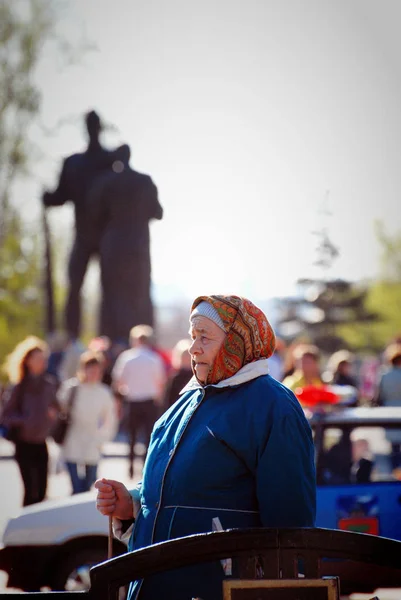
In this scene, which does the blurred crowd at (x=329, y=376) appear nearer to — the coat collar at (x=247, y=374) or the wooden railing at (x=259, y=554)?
the coat collar at (x=247, y=374)

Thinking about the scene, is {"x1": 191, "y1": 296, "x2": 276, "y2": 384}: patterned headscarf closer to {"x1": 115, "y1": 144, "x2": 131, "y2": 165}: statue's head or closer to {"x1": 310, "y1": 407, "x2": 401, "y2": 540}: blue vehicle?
{"x1": 115, "y1": 144, "x2": 131, "y2": 165}: statue's head

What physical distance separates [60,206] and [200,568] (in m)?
11.7

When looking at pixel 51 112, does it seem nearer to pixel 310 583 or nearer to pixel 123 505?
pixel 123 505

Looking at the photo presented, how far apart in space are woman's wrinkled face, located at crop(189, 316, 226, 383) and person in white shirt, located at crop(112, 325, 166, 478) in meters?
10.6

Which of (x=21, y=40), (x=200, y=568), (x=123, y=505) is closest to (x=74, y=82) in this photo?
(x=21, y=40)

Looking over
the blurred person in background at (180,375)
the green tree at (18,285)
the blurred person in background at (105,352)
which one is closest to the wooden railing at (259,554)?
the blurred person in background at (180,375)

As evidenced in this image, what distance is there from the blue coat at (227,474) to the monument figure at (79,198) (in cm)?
411

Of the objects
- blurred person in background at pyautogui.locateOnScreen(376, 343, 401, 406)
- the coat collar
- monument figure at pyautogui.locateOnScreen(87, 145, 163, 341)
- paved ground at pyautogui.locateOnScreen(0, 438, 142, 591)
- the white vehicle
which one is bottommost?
the white vehicle

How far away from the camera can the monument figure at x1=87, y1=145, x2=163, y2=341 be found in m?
6.64

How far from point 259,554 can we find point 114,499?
3.75 feet

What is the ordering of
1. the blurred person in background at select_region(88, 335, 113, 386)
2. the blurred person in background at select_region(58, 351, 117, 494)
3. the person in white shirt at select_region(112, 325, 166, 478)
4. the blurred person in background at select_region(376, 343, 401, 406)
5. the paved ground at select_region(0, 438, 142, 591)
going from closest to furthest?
the blurred person in background at select_region(58, 351, 117, 494)
the blurred person in background at select_region(376, 343, 401, 406)
the paved ground at select_region(0, 438, 142, 591)
the person in white shirt at select_region(112, 325, 166, 478)
the blurred person in background at select_region(88, 335, 113, 386)

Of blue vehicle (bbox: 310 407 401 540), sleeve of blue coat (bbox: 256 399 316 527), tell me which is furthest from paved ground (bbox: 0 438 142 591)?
sleeve of blue coat (bbox: 256 399 316 527)

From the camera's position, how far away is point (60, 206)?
14.7m

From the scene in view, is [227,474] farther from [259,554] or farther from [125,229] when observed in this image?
[125,229]
